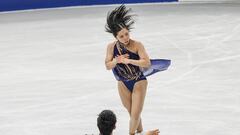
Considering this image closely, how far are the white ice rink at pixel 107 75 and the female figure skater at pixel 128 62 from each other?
2.98 feet

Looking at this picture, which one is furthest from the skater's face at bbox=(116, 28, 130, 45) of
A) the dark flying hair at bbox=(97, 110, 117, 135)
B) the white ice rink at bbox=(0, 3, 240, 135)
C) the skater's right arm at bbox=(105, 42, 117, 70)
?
the white ice rink at bbox=(0, 3, 240, 135)

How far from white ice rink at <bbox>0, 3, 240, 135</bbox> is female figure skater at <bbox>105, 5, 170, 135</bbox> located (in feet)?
2.98

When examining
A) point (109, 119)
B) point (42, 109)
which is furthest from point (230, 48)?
point (109, 119)

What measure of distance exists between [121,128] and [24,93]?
6.55 ft

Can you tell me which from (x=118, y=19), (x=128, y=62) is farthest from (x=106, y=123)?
(x=118, y=19)

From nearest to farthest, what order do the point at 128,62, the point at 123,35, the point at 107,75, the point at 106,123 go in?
the point at 106,123
the point at 128,62
the point at 123,35
the point at 107,75

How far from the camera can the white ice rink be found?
5.70 metres

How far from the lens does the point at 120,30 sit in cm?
430

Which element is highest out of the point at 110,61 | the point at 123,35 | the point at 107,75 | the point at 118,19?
the point at 118,19

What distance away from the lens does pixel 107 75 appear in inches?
305

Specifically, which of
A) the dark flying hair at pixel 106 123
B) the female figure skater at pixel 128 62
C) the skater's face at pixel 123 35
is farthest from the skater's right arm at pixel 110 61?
the dark flying hair at pixel 106 123

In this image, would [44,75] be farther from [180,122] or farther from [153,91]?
[180,122]

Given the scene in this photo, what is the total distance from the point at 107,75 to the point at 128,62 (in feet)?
11.7

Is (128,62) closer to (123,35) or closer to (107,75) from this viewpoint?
(123,35)
